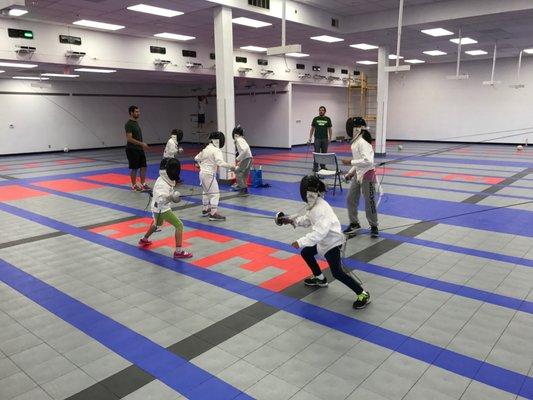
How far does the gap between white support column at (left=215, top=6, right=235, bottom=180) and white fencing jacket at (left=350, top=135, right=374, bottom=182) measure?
199 inches

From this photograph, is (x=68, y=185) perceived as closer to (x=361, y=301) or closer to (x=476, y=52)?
(x=361, y=301)

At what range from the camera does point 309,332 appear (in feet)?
11.0

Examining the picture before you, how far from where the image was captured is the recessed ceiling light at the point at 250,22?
1086cm

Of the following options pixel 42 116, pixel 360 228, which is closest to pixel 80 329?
pixel 360 228

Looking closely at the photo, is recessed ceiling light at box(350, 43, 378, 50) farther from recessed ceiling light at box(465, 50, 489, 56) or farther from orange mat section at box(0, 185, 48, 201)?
orange mat section at box(0, 185, 48, 201)

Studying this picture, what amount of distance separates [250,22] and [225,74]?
229 centimetres

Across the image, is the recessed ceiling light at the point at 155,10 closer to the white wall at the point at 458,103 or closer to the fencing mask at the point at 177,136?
the fencing mask at the point at 177,136

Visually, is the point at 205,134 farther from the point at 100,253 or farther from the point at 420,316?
the point at 420,316

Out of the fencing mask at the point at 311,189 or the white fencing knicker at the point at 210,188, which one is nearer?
the fencing mask at the point at 311,189

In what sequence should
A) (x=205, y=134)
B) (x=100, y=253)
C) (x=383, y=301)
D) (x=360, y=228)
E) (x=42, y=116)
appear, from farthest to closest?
(x=205, y=134)
(x=42, y=116)
(x=360, y=228)
(x=100, y=253)
(x=383, y=301)

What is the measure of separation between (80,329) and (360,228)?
13.4 feet

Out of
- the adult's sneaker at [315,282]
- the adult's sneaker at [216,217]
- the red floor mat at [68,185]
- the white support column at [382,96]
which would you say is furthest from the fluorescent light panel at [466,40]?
the adult's sneaker at [315,282]

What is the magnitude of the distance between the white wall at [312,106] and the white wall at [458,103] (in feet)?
9.60

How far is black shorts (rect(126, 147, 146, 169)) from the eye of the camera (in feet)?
29.6
